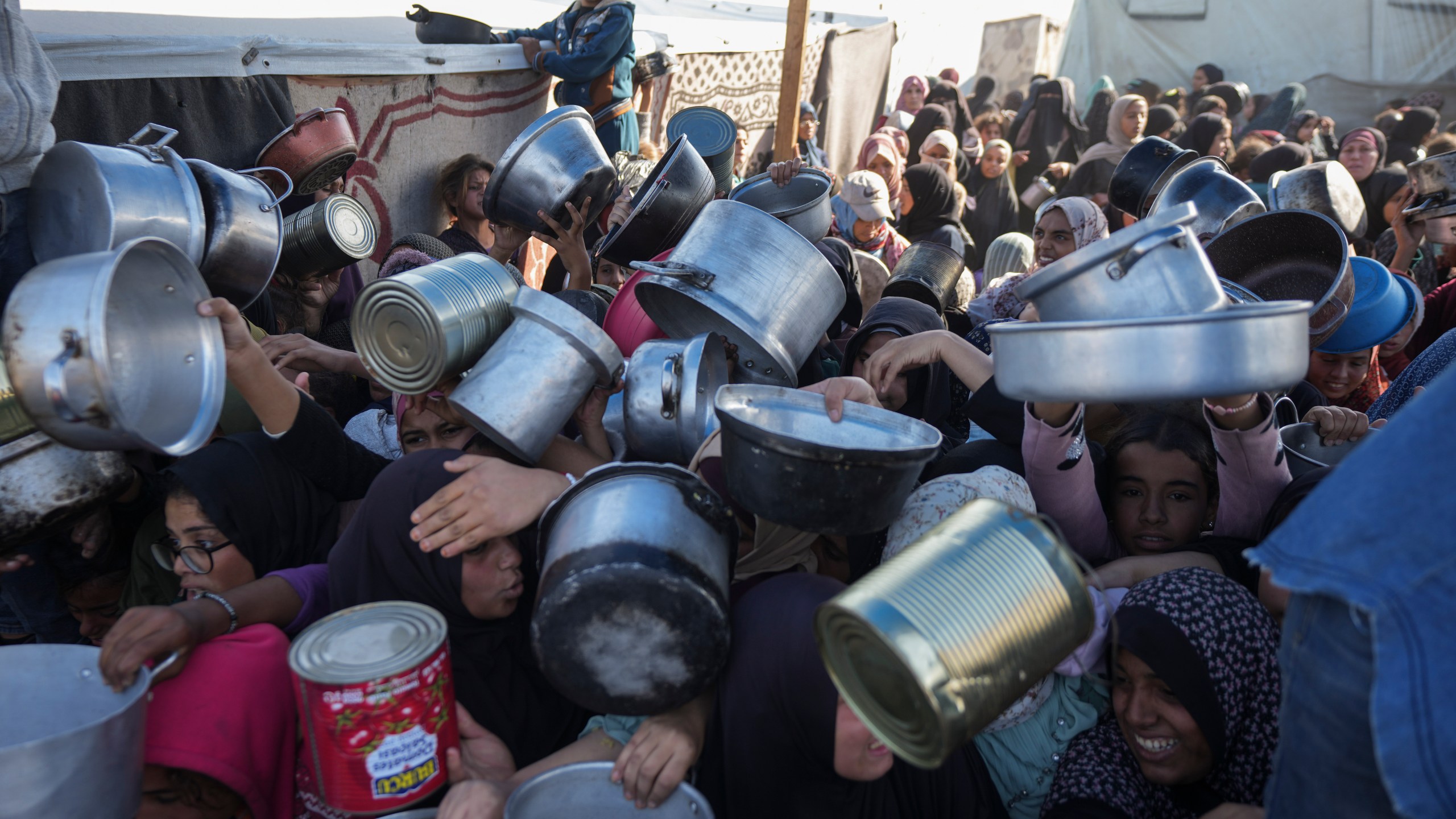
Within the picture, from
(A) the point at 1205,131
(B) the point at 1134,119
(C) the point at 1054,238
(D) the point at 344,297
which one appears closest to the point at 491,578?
(D) the point at 344,297

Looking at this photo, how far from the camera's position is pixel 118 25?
3938mm

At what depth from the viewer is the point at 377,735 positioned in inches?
61.1

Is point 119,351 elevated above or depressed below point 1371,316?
above

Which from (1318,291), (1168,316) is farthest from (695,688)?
(1318,291)

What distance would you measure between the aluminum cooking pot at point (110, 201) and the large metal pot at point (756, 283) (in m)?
1.21

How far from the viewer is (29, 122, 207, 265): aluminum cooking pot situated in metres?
2.25

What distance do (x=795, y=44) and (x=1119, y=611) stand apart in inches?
154

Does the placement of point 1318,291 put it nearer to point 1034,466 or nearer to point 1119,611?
point 1034,466

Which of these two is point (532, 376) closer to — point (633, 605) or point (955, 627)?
point (633, 605)

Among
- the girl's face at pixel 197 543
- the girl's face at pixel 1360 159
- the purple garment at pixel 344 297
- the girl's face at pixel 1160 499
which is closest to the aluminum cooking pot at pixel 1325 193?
the girl's face at pixel 1160 499

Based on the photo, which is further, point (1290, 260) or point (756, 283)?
point (1290, 260)

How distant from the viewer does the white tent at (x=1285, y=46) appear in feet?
47.6

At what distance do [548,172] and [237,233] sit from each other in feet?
3.60

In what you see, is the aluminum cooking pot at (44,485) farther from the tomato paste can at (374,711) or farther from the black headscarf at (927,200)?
the black headscarf at (927,200)
